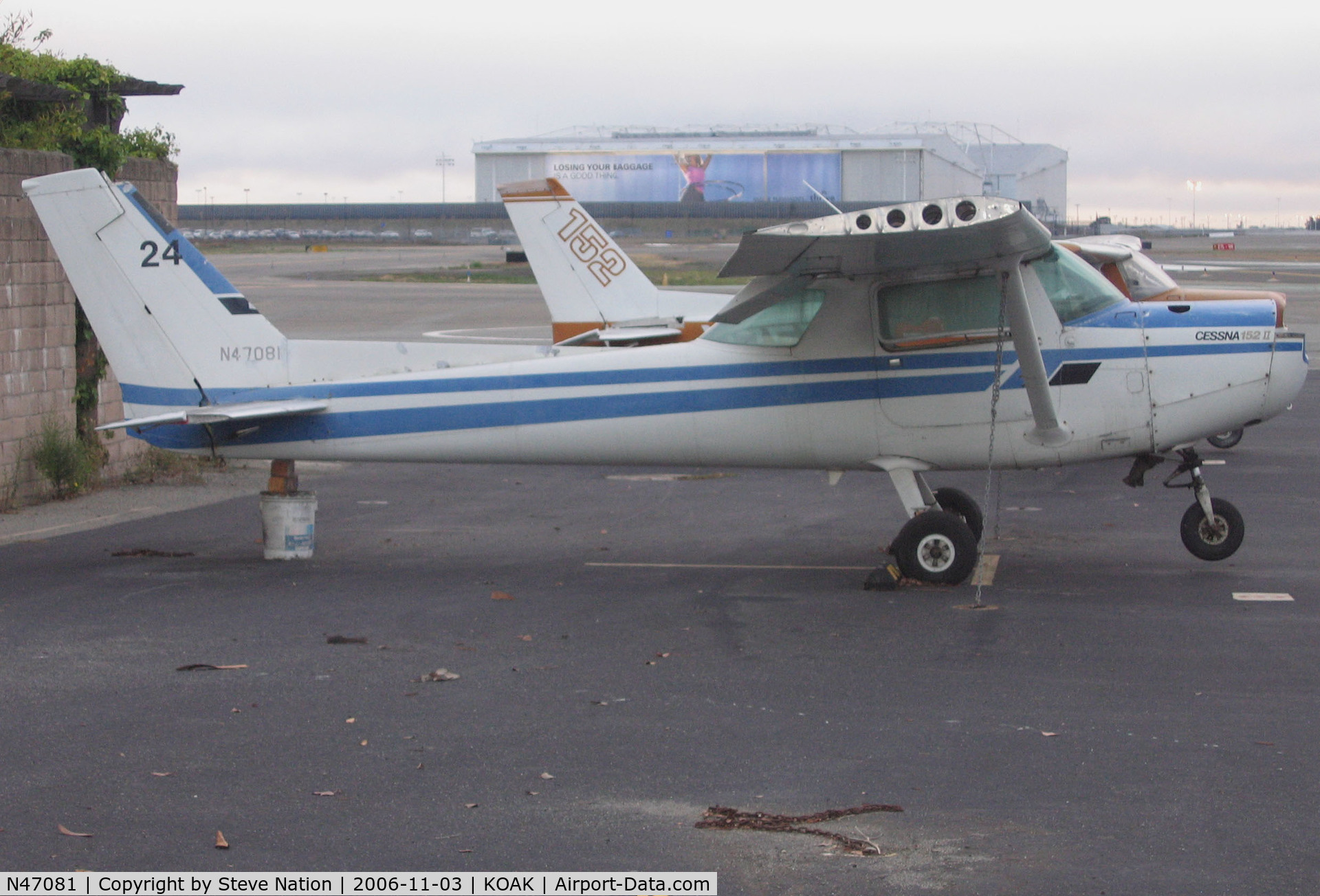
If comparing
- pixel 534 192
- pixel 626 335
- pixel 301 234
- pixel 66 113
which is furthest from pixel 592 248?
pixel 301 234

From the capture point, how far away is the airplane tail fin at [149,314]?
993 centimetres

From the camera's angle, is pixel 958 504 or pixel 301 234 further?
pixel 301 234

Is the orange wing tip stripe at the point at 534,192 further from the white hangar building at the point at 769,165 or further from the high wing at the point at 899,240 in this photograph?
the white hangar building at the point at 769,165

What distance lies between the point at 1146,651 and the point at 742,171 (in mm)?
132416

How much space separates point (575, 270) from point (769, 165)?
397 feet

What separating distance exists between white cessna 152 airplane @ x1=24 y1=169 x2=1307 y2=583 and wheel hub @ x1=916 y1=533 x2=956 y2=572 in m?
0.01

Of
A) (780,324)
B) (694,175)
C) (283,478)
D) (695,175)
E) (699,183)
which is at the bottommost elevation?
(283,478)

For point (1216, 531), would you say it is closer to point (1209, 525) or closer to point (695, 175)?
point (1209, 525)

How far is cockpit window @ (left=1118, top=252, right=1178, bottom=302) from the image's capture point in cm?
1170

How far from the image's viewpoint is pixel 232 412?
958 centimetres

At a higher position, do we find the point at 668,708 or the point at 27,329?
the point at 27,329

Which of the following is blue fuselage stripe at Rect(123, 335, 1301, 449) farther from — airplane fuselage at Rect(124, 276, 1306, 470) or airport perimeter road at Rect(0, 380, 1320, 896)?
airport perimeter road at Rect(0, 380, 1320, 896)

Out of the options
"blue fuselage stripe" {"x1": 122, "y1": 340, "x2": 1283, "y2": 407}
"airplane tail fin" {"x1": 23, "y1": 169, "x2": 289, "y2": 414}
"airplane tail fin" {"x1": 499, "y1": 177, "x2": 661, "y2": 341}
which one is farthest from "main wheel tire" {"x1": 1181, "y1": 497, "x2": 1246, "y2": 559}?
"airplane tail fin" {"x1": 499, "y1": 177, "x2": 661, "y2": 341}

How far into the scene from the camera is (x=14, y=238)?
40.7ft
